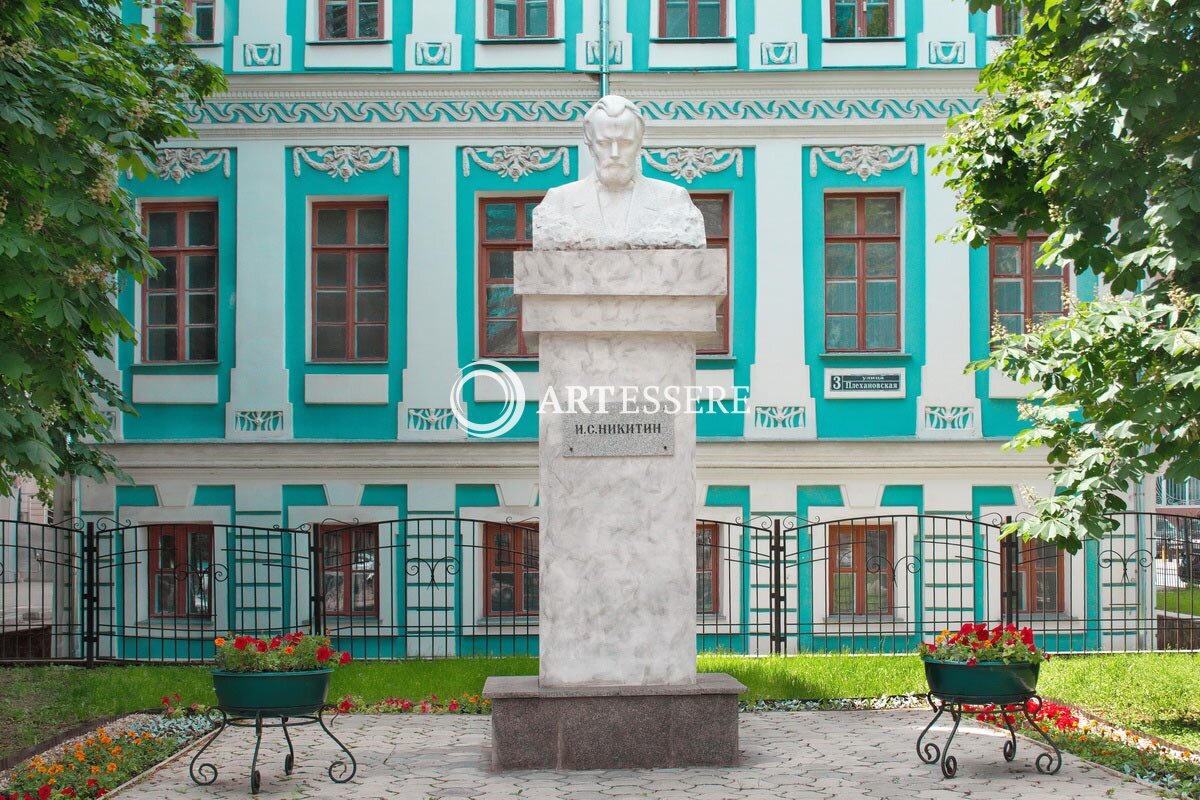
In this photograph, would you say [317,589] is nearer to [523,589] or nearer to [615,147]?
[523,589]

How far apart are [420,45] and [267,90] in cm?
187

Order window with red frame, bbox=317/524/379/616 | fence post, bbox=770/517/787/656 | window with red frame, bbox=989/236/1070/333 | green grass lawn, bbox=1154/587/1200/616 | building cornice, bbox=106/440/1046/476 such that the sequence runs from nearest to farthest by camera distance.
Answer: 1. fence post, bbox=770/517/787/656
2. building cornice, bbox=106/440/1046/476
3. window with red frame, bbox=317/524/379/616
4. window with red frame, bbox=989/236/1070/333
5. green grass lawn, bbox=1154/587/1200/616

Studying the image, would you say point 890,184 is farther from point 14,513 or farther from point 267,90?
point 14,513

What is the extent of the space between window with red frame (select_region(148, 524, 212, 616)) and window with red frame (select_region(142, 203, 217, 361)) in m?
2.07

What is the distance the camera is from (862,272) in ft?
51.9

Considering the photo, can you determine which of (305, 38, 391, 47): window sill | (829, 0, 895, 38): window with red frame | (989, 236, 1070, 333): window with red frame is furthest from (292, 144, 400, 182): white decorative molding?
(989, 236, 1070, 333): window with red frame

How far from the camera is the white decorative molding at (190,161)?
51.8 ft

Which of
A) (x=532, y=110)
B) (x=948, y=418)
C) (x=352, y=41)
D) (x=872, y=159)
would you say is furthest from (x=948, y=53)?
(x=352, y=41)

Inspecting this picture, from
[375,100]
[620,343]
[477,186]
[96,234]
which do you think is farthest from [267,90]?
[620,343]

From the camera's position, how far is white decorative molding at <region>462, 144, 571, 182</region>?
15.7 meters

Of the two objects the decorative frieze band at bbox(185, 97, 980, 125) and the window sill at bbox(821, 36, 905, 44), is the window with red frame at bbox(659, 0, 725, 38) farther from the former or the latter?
the window sill at bbox(821, 36, 905, 44)

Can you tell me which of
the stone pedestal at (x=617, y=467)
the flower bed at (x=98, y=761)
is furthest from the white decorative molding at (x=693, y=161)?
the flower bed at (x=98, y=761)

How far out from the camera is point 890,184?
51.4 ft

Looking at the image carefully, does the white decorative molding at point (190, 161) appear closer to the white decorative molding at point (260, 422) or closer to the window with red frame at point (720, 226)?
the white decorative molding at point (260, 422)
